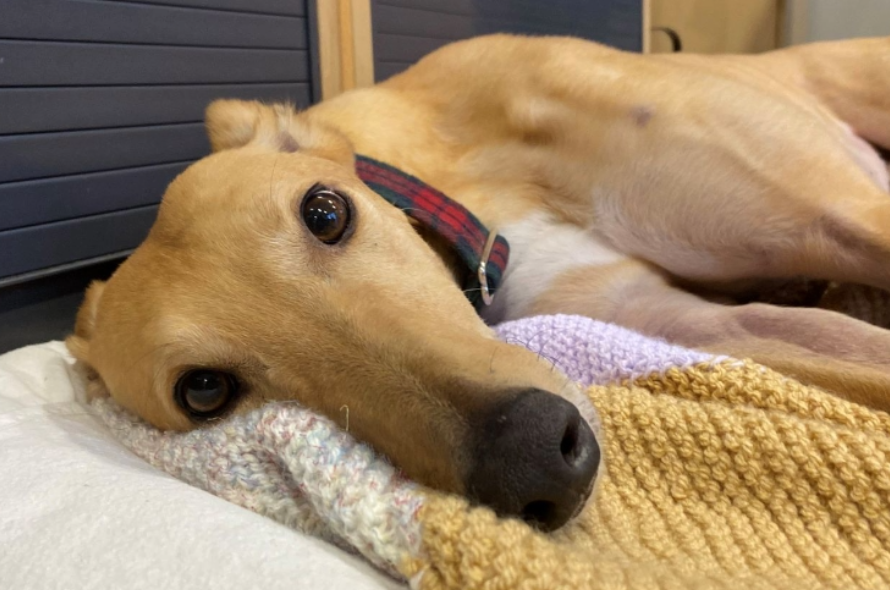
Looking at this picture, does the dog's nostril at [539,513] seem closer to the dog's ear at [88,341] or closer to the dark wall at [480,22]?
the dog's ear at [88,341]

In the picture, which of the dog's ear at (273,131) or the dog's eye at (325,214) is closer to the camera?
the dog's eye at (325,214)

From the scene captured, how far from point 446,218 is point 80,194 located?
4.04 feet

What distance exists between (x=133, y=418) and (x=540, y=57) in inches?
43.2

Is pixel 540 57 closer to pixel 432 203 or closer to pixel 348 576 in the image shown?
pixel 432 203

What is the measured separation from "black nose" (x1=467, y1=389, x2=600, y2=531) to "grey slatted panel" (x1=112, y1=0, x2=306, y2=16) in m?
1.91

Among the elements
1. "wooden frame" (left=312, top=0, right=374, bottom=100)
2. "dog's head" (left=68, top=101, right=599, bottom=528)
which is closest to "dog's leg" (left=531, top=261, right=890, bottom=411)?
"dog's head" (left=68, top=101, right=599, bottom=528)

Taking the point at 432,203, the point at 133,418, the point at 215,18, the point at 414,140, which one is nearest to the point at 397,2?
the point at 215,18

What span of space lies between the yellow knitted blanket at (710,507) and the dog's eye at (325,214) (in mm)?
495

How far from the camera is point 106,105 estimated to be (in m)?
2.12

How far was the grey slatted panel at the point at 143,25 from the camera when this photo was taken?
1890mm

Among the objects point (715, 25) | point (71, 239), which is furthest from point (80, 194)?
point (715, 25)

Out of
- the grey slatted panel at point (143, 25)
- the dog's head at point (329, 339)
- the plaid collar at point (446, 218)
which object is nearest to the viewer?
the dog's head at point (329, 339)

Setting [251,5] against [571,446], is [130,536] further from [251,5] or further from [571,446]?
[251,5]

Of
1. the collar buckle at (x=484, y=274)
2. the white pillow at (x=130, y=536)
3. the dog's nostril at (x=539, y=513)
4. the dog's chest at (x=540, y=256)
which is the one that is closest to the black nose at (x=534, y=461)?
the dog's nostril at (x=539, y=513)
